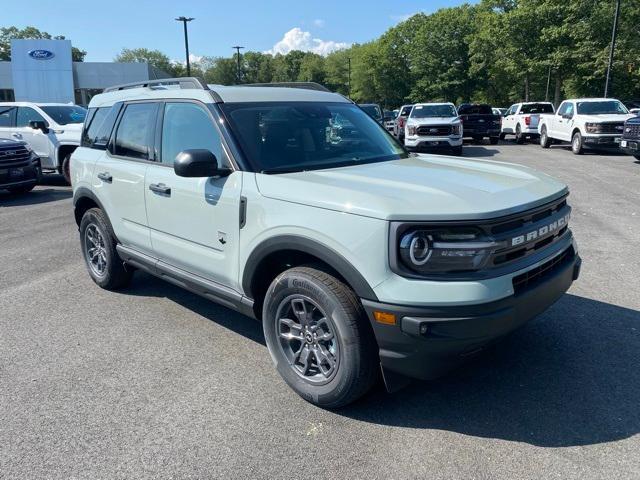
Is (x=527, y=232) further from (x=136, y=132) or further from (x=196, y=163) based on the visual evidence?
(x=136, y=132)

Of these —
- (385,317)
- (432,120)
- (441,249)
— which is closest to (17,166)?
(385,317)

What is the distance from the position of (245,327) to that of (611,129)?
656 inches

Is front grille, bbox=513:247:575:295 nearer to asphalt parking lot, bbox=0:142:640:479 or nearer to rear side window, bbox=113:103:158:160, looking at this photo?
asphalt parking lot, bbox=0:142:640:479

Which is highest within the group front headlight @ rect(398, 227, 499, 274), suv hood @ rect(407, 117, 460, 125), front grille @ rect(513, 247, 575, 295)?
suv hood @ rect(407, 117, 460, 125)

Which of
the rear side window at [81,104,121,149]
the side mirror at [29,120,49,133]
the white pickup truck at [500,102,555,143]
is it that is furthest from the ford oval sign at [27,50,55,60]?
the rear side window at [81,104,121,149]

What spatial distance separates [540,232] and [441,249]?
78cm

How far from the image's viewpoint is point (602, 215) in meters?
8.35

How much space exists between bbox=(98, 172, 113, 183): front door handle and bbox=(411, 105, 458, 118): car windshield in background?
1542 centimetres

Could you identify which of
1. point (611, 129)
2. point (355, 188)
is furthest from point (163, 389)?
point (611, 129)

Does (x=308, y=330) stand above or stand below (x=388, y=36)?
below

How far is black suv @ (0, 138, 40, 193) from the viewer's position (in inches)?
432

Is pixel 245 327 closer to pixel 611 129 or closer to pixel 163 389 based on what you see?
pixel 163 389

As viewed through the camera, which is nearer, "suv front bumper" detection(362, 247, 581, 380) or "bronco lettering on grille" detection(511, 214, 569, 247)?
"suv front bumper" detection(362, 247, 581, 380)

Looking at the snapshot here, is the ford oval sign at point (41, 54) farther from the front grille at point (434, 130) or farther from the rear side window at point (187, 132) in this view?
the rear side window at point (187, 132)
